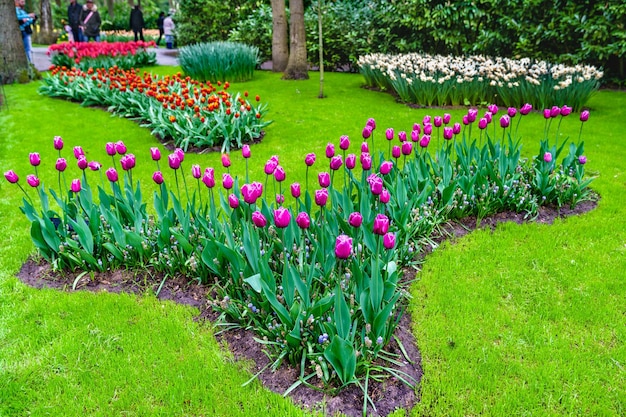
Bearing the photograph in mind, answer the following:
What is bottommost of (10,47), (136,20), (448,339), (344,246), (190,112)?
(448,339)

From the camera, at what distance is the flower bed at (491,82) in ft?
25.0

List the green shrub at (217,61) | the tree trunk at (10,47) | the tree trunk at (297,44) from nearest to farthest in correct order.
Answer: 1. the green shrub at (217,61)
2. the tree trunk at (297,44)
3. the tree trunk at (10,47)

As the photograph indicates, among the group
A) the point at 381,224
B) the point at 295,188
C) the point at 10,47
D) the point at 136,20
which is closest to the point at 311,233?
the point at 295,188

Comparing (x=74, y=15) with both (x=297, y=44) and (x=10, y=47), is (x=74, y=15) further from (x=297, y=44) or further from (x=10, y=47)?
(x=297, y=44)

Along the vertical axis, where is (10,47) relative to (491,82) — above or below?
above

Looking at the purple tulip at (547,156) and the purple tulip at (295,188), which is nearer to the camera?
the purple tulip at (295,188)

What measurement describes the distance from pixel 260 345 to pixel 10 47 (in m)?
12.5

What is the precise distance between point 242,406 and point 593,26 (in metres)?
9.83

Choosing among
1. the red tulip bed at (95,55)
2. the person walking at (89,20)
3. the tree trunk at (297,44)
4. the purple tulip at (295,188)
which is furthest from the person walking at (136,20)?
the purple tulip at (295,188)

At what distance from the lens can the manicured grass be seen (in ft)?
8.18

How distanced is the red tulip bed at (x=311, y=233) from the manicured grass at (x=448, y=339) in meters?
0.26

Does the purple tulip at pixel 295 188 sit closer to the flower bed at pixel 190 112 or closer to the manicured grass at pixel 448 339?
the manicured grass at pixel 448 339

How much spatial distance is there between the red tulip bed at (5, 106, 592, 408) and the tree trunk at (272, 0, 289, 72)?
331 inches

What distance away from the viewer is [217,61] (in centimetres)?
1130
